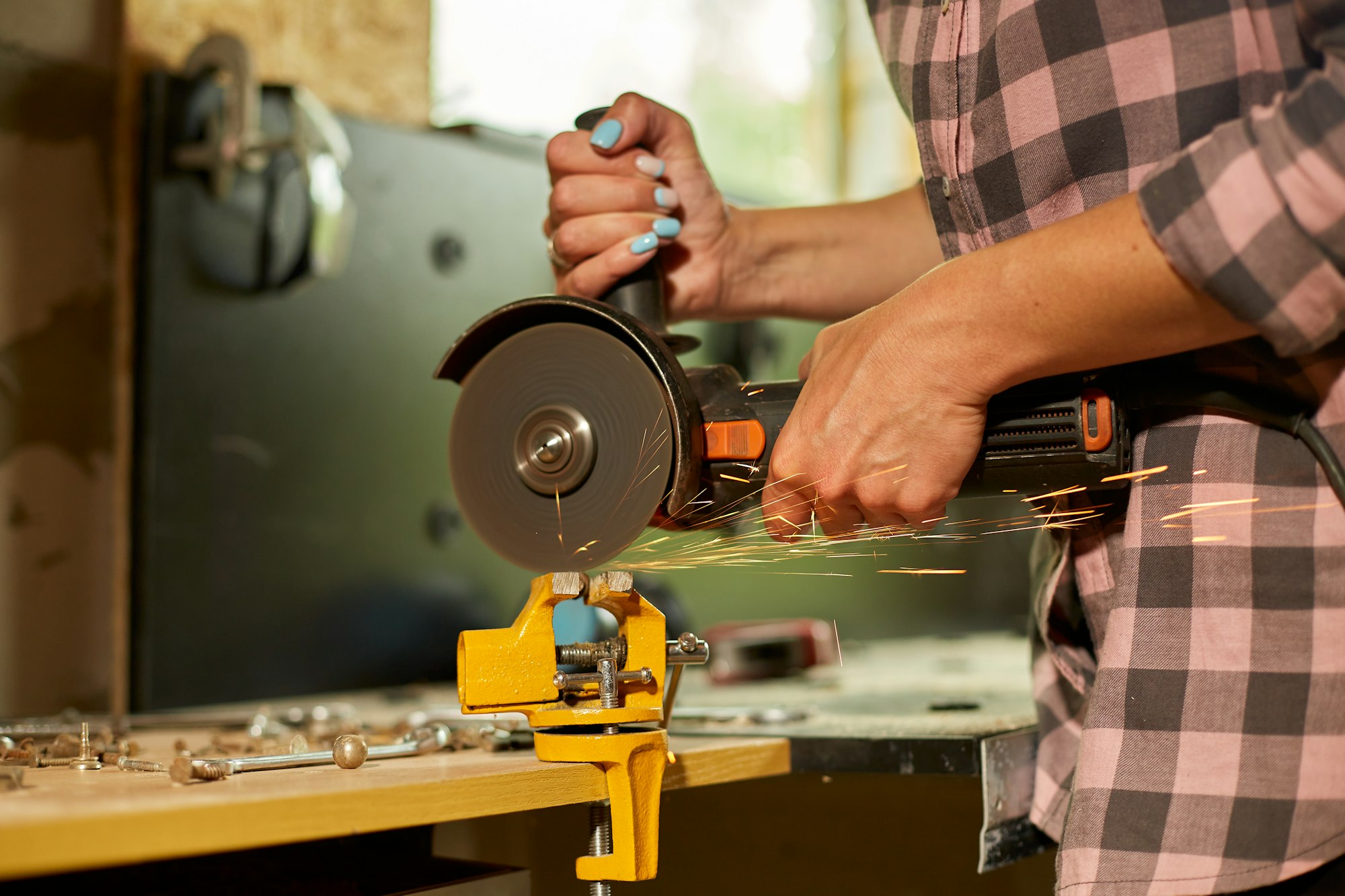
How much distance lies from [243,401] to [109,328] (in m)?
0.20

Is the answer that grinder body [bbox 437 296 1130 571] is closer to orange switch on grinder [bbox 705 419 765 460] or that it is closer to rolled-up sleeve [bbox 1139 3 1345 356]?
orange switch on grinder [bbox 705 419 765 460]

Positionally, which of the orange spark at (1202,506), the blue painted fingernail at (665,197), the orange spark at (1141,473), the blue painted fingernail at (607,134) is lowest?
the orange spark at (1202,506)

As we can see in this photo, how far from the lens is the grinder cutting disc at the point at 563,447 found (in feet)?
2.82

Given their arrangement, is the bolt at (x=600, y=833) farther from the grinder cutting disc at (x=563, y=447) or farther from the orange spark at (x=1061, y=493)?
the orange spark at (x=1061, y=493)

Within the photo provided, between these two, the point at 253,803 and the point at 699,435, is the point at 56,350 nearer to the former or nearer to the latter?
the point at 699,435

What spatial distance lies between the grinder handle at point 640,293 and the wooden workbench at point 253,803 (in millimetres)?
379

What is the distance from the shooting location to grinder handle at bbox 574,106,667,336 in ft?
3.37

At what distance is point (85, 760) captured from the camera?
81 centimetres

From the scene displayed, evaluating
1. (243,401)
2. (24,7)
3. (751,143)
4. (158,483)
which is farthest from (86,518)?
(751,143)

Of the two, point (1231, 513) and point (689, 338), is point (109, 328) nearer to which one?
point (689, 338)

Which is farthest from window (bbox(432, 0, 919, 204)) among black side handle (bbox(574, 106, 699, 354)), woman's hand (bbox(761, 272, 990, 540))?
woman's hand (bbox(761, 272, 990, 540))

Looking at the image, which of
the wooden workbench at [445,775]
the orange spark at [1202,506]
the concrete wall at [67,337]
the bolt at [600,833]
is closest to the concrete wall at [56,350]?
the concrete wall at [67,337]

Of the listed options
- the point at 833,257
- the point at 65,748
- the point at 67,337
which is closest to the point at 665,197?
the point at 833,257

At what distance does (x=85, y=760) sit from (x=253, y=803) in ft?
1.00
